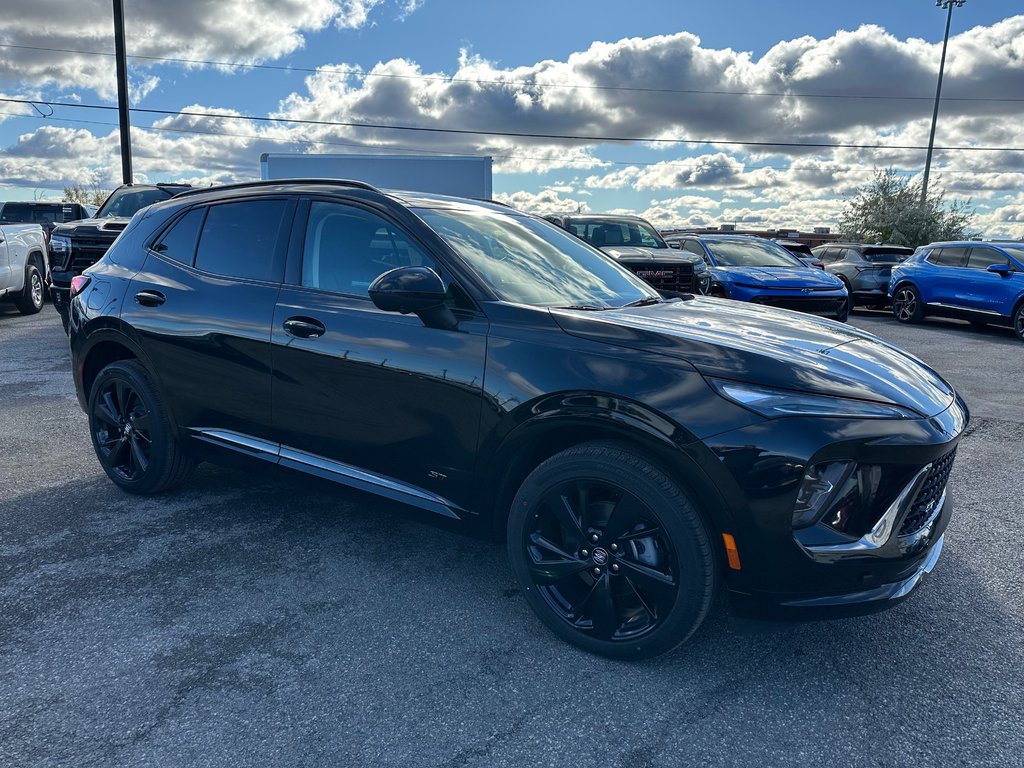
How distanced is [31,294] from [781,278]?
12127 millimetres

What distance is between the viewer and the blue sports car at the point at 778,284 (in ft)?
39.0

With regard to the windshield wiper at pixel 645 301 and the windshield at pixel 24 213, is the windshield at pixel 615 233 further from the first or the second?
the windshield at pixel 24 213

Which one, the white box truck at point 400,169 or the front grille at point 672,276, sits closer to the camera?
the front grille at point 672,276

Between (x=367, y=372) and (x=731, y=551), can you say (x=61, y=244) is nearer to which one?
(x=367, y=372)

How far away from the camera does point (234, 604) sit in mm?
3215

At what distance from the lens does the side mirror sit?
2914 millimetres

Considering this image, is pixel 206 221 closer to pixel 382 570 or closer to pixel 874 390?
pixel 382 570

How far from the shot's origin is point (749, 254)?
1330 centimetres

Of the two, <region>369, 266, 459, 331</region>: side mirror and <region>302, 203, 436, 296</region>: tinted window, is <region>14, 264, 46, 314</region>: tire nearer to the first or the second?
<region>302, 203, 436, 296</region>: tinted window

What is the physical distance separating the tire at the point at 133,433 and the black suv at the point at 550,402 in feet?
0.09

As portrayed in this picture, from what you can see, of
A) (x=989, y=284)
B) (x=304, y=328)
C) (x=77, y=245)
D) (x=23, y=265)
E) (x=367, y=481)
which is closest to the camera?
(x=367, y=481)

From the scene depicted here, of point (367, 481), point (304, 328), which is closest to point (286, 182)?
point (304, 328)

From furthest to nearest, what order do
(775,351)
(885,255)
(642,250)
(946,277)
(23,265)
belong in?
(885,255)
(946,277)
(23,265)
(642,250)
(775,351)

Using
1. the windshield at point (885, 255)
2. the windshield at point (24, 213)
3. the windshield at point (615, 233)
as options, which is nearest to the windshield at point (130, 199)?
the windshield at point (615, 233)
